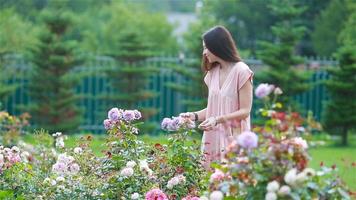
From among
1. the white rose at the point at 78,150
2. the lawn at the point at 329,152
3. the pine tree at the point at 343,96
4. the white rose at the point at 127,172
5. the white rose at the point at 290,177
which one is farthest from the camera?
the pine tree at the point at 343,96

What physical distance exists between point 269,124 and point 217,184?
39cm

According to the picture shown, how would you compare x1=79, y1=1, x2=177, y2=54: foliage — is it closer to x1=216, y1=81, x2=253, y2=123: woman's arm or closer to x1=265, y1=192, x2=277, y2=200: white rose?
x1=216, y1=81, x2=253, y2=123: woman's arm

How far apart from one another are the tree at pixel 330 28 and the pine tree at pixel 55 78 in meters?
13.3

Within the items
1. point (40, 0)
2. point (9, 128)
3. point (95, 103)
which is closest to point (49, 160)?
point (9, 128)

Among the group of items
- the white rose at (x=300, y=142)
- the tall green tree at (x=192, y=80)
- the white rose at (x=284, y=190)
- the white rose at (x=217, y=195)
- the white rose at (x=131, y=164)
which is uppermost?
the white rose at (x=300, y=142)

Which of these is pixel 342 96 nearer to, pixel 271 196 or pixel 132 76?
pixel 132 76

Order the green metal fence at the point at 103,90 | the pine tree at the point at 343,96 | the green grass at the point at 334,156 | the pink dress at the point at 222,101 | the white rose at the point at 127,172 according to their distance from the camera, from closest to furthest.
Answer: the white rose at the point at 127,172 < the pink dress at the point at 222,101 < the green grass at the point at 334,156 < the pine tree at the point at 343,96 < the green metal fence at the point at 103,90

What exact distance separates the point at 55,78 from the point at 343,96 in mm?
5265

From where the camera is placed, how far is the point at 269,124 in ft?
13.1

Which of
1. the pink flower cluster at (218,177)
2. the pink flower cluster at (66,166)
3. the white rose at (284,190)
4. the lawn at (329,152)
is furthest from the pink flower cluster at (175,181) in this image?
the lawn at (329,152)

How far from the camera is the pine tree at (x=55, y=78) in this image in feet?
51.0

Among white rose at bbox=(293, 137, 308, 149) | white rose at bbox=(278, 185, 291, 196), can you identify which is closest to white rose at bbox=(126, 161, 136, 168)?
white rose at bbox=(293, 137, 308, 149)

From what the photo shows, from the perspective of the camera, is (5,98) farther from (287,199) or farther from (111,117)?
(287,199)

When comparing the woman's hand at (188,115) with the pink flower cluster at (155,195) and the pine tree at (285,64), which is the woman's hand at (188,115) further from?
the pine tree at (285,64)
